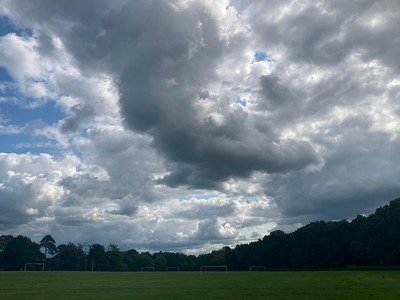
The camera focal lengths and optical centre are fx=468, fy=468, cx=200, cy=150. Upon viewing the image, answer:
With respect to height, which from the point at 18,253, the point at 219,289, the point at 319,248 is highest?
the point at 18,253

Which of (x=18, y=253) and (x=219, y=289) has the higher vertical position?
(x=18, y=253)

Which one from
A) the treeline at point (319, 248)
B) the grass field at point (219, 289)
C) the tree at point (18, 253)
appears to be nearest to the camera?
the grass field at point (219, 289)

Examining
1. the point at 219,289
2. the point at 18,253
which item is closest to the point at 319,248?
the point at 219,289

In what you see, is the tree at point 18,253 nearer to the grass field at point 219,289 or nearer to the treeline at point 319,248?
the treeline at point 319,248

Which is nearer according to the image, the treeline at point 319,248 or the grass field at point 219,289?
the grass field at point 219,289

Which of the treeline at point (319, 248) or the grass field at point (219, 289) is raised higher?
the treeline at point (319, 248)

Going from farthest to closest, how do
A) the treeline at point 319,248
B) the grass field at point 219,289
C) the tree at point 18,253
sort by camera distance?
the tree at point 18,253
the treeline at point 319,248
the grass field at point 219,289

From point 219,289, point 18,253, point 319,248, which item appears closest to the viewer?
point 219,289

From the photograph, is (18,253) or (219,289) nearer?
(219,289)

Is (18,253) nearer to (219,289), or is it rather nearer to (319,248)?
(319,248)

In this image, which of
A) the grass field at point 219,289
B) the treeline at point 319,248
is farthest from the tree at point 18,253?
the grass field at point 219,289

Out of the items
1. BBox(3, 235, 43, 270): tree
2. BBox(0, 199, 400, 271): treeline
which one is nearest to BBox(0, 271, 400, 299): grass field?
BBox(0, 199, 400, 271): treeline

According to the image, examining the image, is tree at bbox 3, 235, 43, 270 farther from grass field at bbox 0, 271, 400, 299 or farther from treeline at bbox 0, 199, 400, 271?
grass field at bbox 0, 271, 400, 299

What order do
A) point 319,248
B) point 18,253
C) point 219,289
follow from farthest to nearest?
point 18,253 → point 319,248 → point 219,289
